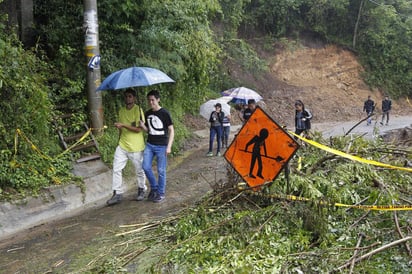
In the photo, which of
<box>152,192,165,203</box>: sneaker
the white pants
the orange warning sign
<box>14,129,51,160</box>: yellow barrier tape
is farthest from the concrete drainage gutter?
the orange warning sign

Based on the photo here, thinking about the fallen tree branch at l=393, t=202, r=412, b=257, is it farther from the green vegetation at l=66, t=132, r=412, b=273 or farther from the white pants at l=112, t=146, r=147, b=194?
the white pants at l=112, t=146, r=147, b=194

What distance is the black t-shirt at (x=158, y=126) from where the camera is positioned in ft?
20.7

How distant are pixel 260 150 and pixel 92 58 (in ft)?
15.1

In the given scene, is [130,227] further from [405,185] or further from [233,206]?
[405,185]

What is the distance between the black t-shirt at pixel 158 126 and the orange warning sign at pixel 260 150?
1.46 meters

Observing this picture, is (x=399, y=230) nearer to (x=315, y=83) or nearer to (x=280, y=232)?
(x=280, y=232)

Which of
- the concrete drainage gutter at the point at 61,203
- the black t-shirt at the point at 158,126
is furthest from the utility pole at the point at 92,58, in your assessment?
the black t-shirt at the point at 158,126

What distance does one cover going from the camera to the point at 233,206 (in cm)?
503

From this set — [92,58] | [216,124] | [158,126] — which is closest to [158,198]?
[158,126]

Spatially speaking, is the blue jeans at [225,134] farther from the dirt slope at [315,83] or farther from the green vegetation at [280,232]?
the dirt slope at [315,83]

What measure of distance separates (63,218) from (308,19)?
25.1m

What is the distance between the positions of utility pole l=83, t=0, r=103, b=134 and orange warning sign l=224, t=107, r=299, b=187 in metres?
4.14

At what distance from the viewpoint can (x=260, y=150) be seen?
5047mm

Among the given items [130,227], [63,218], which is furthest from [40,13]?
[130,227]
